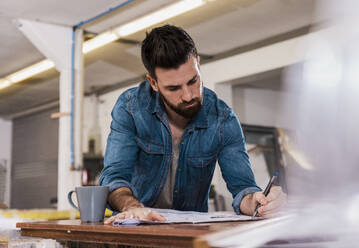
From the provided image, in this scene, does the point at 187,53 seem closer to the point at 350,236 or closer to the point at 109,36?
the point at 350,236

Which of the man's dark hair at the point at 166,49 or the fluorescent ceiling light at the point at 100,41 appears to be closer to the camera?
the man's dark hair at the point at 166,49

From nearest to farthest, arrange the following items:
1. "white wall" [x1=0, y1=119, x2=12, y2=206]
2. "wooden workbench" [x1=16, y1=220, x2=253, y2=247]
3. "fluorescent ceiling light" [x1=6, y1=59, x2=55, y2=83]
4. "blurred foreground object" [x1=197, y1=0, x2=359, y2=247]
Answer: "blurred foreground object" [x1=197, y1=0, x2=359, y2=247] → "wooden workbench" [x1=16, y1=220, x2=253, y2=247] → "fluorescent ceiling light" [x1=6, y1=59, x2=55, y2=83] → "white wall" [x1=0, y1=119, x2=12, y2=206]

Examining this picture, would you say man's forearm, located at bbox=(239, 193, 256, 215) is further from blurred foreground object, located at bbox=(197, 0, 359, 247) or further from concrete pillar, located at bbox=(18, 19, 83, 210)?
concrete pillar, located at bbox=(18, 19, 83, 210)

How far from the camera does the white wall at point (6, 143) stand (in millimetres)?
10008

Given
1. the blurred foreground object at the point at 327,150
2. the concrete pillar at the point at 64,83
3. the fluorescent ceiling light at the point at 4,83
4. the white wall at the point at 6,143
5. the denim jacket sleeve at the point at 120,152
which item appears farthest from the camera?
the white wall at the point at 6,143

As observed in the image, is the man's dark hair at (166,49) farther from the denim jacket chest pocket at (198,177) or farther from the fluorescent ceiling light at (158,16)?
the fluorescent ceiling light at (158,16)

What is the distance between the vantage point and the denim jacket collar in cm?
166

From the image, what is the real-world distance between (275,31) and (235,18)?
2.10 feet

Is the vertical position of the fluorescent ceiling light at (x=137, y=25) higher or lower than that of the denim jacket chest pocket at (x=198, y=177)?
higher

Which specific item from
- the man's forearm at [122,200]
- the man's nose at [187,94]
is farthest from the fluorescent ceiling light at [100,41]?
the man's forearm at [122,200]

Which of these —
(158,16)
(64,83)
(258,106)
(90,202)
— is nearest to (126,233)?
(90,202)

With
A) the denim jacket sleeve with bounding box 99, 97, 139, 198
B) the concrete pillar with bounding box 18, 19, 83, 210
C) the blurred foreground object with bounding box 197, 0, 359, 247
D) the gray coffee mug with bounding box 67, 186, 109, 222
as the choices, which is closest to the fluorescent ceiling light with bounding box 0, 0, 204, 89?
the concrete pillar with bounding box 18, 19, 83, 210

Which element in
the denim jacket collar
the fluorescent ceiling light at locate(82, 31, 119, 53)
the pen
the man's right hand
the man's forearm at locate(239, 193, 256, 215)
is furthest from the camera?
the fluorescent ceiling light at locate(82, 31, 119, 53)

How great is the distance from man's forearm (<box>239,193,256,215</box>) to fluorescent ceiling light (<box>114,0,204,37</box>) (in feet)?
10.7
